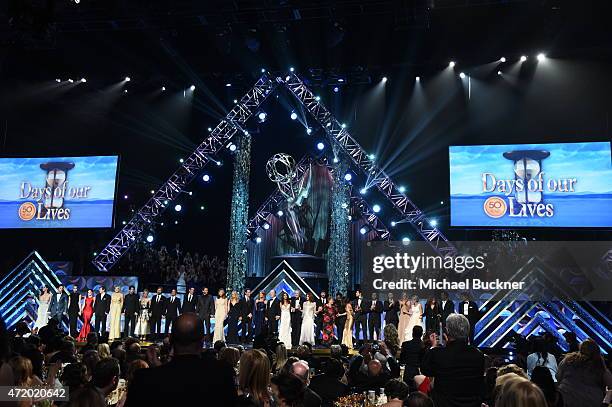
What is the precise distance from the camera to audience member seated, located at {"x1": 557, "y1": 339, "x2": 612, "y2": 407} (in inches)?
178

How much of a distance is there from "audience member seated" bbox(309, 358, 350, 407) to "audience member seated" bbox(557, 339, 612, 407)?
6.15 feet

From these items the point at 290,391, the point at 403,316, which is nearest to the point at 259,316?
the point at 403,316

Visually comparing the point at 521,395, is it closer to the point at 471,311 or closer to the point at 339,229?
the point at 471,311

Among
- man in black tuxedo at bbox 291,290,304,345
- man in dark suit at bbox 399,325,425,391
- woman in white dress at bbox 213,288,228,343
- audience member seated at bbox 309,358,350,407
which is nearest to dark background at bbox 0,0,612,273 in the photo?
man in black tuxedo at bbox 291,290,304,345

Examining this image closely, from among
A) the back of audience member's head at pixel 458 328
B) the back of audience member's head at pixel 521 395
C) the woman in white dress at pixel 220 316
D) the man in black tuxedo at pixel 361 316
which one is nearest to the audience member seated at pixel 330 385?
the back of audience member's head at pixel 458 328

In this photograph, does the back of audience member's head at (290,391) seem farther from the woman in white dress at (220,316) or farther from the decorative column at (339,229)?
the decorative column at (339,229)

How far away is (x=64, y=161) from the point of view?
58.4 ft

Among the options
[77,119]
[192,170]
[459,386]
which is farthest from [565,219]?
[77,119]

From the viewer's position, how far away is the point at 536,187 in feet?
50.8

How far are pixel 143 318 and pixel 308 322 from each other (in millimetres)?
4840

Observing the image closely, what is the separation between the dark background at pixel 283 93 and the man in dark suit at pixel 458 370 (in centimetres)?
1078

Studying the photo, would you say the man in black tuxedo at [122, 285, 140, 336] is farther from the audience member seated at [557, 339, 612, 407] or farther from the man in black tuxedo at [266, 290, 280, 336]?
the audience member seated at [557, 339, 612, 407]

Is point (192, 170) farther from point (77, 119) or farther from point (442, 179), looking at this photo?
point (442, 179)

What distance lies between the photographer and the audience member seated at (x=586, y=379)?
14.9 ft
